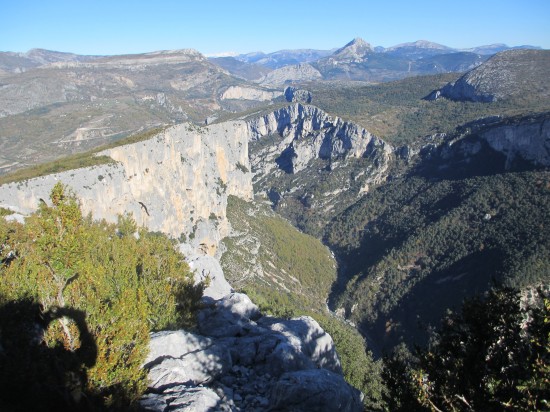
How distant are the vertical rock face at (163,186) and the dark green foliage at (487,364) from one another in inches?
2327

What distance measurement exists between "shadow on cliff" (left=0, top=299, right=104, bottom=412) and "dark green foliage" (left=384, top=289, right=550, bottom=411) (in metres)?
12.4

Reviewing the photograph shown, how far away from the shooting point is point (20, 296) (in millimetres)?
20469

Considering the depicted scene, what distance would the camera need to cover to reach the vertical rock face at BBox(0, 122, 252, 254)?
65412 millimetres

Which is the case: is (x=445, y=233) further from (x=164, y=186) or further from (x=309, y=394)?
(x=309, y=394)

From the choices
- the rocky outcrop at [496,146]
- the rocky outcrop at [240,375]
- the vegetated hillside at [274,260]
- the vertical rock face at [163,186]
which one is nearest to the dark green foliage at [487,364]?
the rocky outcrop at [240,375]

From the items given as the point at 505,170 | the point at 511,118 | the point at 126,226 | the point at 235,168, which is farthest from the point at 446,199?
the point at 126,226

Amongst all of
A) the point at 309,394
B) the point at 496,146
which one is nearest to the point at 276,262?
the point at 496,146

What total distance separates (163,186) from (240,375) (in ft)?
241

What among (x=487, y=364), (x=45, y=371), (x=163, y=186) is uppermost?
(x=487, y=364)

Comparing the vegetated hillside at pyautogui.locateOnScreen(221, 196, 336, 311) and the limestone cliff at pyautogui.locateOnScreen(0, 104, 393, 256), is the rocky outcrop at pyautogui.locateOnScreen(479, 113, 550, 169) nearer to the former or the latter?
the vegetated hillside at pyautogui.locateOnScreen(221, 196, 336, 311)

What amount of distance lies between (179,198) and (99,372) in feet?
285

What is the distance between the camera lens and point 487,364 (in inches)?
556

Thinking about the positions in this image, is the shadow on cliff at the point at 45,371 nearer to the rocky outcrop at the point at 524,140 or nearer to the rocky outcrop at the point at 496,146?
the rocky outcrop at the point at 524,140

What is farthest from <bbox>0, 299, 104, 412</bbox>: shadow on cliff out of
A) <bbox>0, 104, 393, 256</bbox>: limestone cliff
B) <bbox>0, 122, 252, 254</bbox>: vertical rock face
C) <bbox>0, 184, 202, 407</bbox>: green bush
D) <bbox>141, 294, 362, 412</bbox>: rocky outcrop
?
<bbox>0, 122, 252, 254</bbox>: vertical rock face
